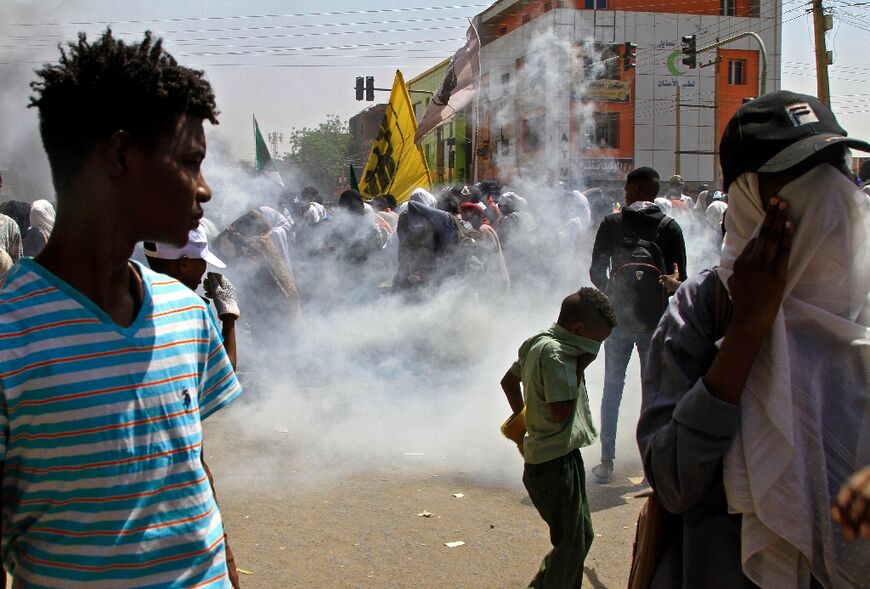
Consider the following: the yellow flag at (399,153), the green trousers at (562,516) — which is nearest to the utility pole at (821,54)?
the yellow flag at (399,153)

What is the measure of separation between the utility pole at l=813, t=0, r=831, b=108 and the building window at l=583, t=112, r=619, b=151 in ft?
79.1

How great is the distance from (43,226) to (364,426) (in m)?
3.68

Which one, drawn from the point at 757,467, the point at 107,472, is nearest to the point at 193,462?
the point at 107,472

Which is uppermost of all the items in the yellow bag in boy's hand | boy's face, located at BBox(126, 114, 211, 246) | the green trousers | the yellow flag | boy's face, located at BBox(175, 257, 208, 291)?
the yellow flag

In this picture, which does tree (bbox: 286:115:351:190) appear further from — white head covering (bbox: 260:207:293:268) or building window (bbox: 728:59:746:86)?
white head covering (bbox: 260:207:293:268)

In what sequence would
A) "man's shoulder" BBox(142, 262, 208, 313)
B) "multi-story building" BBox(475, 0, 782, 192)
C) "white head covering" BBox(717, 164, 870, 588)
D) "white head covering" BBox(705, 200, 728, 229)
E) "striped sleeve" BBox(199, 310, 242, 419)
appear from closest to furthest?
1. "white head covering" BBox(717, 164, 870, 588)
2. "man's shoulder" BBox(142, 262, 208, 313)
3. "striped sleeve" BBox(199, 310, 242, 419)
4. "white head covering" BBox(705, 200, 728, 229)
5. "multi-story building" BBox(475, 0, 782, 192)

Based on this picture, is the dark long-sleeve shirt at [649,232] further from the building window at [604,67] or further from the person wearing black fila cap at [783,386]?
the building window at [604,67]

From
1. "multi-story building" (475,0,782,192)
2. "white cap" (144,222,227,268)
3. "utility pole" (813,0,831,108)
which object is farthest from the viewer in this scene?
"multi-story building" (475,0,782,192)

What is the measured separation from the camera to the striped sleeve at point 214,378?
1.94 m

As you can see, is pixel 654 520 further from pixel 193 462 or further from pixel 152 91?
pixel 152 91

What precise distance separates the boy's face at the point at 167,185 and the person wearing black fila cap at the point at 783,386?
3.48ft

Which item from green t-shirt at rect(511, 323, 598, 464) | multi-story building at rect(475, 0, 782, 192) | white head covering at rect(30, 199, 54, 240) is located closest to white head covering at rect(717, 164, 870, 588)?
green t-shirt at rect(511, 323, 598, 464)

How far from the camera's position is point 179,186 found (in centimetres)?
178

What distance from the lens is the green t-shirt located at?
3641mm
